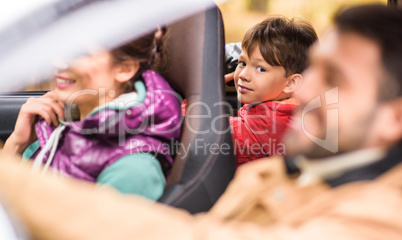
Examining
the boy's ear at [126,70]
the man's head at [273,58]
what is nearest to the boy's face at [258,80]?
the man's head at [273,58]

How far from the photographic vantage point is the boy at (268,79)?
5.14 feet

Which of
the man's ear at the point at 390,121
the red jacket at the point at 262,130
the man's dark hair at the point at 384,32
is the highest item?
the man's dark hair at the point at 384,32

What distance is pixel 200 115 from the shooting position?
45.1 inches

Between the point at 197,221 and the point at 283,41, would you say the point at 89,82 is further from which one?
the point at 283,41

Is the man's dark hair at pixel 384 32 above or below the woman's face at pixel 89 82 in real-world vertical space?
above

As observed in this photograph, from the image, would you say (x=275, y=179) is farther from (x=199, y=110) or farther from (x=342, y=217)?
(x=199, y=110)

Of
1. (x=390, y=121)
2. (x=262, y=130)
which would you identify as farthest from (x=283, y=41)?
(x=390, y=121)

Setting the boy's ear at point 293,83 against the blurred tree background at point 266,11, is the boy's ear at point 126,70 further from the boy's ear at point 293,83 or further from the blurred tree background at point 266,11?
the blurred tree background at point 266,11

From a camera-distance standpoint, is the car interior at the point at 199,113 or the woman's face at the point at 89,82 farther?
the car interior at the point at 199,113

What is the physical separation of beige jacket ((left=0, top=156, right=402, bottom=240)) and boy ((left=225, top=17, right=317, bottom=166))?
83cm

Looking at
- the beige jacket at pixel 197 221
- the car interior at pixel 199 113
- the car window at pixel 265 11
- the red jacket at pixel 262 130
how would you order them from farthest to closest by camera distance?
the car window at pixel 265 11 → the red jacket at pixel 262 130 → the car interior at pixel 199 113 → the beige jacket at pixel 197 221

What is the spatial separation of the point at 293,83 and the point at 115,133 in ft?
2.92

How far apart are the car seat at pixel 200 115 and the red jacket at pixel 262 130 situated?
14.3 inches

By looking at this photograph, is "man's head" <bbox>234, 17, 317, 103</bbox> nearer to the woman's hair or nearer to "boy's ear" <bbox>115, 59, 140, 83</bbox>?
the woman's hair
